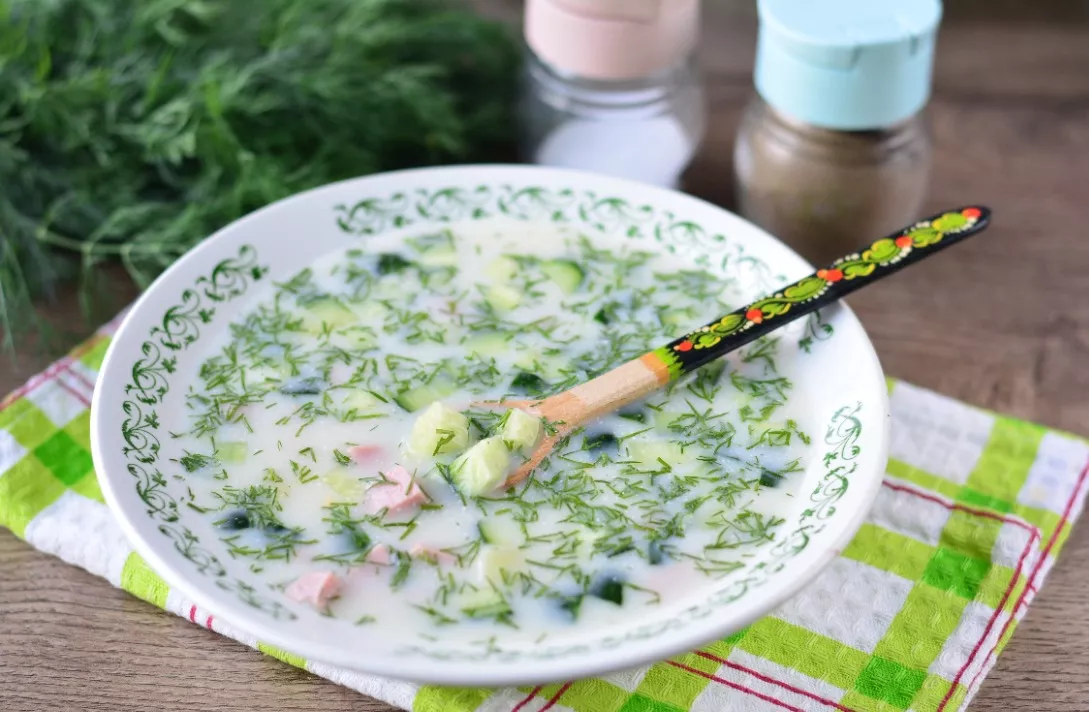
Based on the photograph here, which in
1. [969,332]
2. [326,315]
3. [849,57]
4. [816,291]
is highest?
[849,57]

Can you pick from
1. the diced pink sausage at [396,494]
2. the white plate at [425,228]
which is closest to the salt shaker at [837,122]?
the white plate at [425,228]

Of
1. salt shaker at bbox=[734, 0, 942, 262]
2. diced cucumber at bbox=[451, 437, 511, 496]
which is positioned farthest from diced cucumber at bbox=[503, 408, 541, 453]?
salt shaker at bbox=[734, 0, 942, 262]

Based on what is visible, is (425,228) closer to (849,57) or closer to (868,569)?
(849,57)

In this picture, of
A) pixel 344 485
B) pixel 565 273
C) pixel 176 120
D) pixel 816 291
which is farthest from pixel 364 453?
pixel 176 120

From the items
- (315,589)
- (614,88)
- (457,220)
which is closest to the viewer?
(315,589)

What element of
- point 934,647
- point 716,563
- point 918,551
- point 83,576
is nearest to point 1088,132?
point 918,551

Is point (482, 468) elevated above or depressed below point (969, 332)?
above

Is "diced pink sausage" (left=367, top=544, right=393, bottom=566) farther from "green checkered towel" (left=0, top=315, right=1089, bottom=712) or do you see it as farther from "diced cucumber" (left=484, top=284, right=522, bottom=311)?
"diced cucumber" (left=484, top=284, right=522, bottom=311)

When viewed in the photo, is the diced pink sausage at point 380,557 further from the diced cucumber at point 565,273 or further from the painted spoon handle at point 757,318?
the diced cucumber at point 565,273
